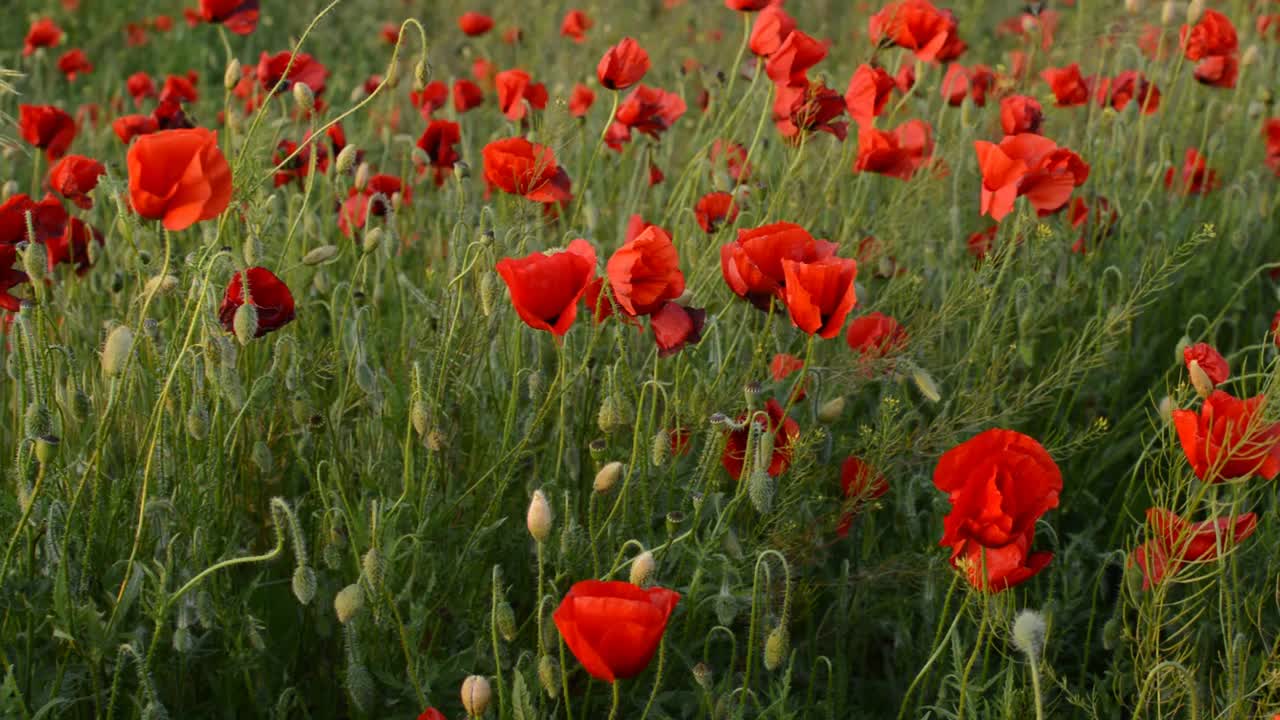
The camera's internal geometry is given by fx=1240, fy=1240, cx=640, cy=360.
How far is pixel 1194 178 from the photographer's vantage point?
9.93 ft

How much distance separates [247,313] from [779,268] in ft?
2.20

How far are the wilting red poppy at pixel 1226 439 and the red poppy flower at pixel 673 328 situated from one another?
23.3 inches

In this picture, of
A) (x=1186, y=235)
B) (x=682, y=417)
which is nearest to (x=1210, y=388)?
(x=682, y=417)

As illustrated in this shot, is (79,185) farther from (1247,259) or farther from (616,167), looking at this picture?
(1247,259)

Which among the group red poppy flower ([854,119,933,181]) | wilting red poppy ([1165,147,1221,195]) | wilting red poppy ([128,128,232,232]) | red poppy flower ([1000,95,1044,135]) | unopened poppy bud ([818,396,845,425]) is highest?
wilting red poppy ([128,128,232,232])

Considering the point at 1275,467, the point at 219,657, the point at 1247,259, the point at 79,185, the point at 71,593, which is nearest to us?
the point at 71,593

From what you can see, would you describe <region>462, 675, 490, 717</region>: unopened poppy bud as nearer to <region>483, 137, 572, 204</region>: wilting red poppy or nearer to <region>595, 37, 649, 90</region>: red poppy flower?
<region>483, 137, 572, 204</region>: wilting red poppy

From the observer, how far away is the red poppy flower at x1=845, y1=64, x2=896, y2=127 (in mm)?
2236

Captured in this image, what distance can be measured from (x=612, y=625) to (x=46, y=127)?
6.42ft

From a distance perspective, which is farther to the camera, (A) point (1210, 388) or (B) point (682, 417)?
(B) point (682, 417)

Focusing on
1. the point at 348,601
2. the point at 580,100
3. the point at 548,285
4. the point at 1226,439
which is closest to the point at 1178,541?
the point at 1226,439

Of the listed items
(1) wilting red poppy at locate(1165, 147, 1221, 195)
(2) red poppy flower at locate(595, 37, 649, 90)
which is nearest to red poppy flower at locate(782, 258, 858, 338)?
(2) red poppy flower at locate(595, 37, 649, 90)

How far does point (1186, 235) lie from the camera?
9.13ft

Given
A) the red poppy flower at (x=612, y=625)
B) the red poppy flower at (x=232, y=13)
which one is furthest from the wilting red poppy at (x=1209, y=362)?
the red poppy flower at (x=232, y=13)
